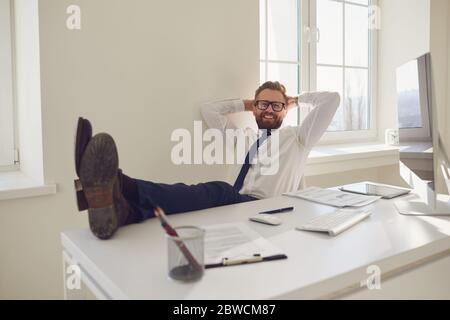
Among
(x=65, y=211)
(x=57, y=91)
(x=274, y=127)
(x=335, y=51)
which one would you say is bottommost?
(x=65, y=211)

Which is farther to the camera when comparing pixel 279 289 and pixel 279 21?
pixel 279 21

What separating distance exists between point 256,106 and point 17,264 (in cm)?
140

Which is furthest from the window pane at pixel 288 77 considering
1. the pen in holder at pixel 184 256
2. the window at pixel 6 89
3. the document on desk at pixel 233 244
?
the pen in holder at pixel 184 256

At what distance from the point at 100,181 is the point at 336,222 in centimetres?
67

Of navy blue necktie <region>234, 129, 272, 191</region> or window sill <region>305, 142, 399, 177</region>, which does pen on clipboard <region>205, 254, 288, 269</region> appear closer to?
navy blue necktie <region>234, 129, 272, 191</region>

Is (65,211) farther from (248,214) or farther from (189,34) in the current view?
(189,34)

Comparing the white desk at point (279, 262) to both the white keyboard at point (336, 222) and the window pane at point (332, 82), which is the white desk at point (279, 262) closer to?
the white keyboard at point (336, 222)

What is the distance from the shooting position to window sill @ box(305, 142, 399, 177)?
265 centimetres

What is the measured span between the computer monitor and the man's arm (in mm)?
936

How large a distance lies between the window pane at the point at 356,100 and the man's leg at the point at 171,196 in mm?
2047

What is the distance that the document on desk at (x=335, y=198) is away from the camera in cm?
147

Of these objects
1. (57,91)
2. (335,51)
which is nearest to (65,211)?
(57,91)

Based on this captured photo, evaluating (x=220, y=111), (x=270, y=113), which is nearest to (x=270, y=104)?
(x=270, y=113)

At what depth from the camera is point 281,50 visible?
291 centimetres
